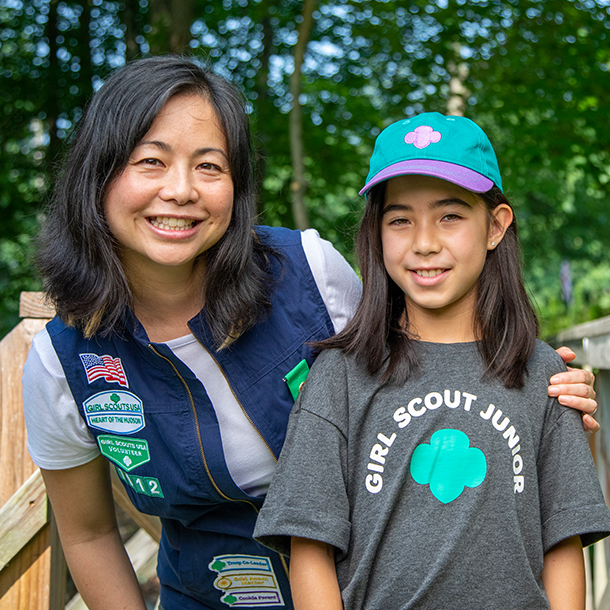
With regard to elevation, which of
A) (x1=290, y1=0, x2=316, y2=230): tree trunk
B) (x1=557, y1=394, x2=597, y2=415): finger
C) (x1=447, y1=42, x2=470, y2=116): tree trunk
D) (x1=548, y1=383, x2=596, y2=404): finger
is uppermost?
(x1=447, y1=42, x2=470, y2=116): tree trunk

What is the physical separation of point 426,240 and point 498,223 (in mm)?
246

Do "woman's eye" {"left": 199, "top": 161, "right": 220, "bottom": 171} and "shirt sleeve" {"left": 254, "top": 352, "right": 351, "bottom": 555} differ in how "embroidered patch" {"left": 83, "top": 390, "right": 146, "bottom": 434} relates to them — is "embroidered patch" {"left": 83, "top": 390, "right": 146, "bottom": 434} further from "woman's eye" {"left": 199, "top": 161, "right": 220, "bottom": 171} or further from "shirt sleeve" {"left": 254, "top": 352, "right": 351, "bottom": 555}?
"woman's eye" {"left": 199, "top": 161, "right": 220, "bottom": 171}

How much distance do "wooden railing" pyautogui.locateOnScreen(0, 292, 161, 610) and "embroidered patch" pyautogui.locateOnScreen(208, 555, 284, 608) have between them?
54cm

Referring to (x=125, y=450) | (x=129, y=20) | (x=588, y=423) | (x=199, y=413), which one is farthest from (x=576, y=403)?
(x=129, y=20)

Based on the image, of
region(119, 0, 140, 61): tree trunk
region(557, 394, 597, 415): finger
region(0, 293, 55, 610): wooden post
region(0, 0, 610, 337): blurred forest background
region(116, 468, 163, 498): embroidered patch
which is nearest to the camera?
region(557, 394, 597, 415): finger

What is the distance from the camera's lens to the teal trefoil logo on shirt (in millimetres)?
1479

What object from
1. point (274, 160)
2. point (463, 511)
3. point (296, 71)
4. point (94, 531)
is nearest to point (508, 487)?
point (463, 511)

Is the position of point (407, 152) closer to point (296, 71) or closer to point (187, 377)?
point (187, 377)

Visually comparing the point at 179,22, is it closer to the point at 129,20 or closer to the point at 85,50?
the point at 129,20

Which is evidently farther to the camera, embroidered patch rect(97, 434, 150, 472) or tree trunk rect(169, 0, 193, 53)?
tree trunk rect(169, 0, 193, 53)

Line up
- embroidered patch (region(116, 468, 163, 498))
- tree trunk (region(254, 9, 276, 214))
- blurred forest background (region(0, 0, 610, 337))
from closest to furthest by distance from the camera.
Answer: embroidered patch (region(116, 468, 163, 498)) < blurred forest background (region(0, 0, 610, 337)) < tree trunk (region(254, 9, 276, 214))

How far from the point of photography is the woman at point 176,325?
5.68 ft

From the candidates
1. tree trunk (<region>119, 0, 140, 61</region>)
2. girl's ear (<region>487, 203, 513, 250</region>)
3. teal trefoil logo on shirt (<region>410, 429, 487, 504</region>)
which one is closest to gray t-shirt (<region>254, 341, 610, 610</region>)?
teal trefoil logo on shirt (<region>410, 429, 487, 504</region>)

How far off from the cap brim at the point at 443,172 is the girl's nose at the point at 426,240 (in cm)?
12
